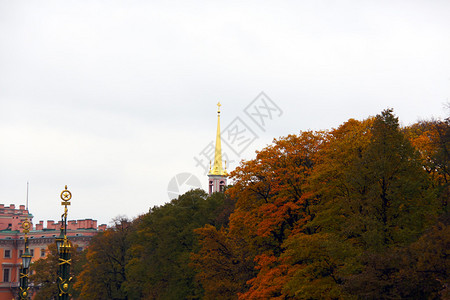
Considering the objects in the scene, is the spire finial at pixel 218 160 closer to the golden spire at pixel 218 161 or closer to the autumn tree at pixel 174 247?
the golden spire at pixel 218 161

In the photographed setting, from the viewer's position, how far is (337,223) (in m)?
49.5

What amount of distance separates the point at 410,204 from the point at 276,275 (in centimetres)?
1352

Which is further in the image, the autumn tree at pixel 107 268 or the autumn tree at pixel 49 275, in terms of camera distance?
the autumn tree at pixel 49 275

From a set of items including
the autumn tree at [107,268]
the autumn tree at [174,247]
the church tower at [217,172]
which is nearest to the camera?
the autumn tree at [174,247]

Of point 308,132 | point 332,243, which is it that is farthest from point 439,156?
point 308,132

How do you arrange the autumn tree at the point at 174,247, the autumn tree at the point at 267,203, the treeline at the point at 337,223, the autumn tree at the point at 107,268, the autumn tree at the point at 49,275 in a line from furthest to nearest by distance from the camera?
the autumn tree at the point at 49,275, the autumn tree at the point at 107,268, the autumn tree at the point at 174,247, the autumn tree at the point at 267,203, the treeline at the point at 337,223

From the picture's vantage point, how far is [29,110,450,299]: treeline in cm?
3819

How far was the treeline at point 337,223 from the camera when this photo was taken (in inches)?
1503

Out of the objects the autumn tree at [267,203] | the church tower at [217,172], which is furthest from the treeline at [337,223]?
the church tower at [217,172]

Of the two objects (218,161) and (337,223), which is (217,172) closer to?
(218,161)

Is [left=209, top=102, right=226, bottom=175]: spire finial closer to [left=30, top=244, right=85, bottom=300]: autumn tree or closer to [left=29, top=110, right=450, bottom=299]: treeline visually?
[left=30, top=244, right=85, bottom=300]: autumn tree

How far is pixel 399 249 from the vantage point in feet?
126

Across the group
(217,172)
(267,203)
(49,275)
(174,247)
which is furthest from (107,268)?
(217,172)

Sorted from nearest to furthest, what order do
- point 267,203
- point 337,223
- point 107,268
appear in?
point 337,223
point 267,203
point 107,268
